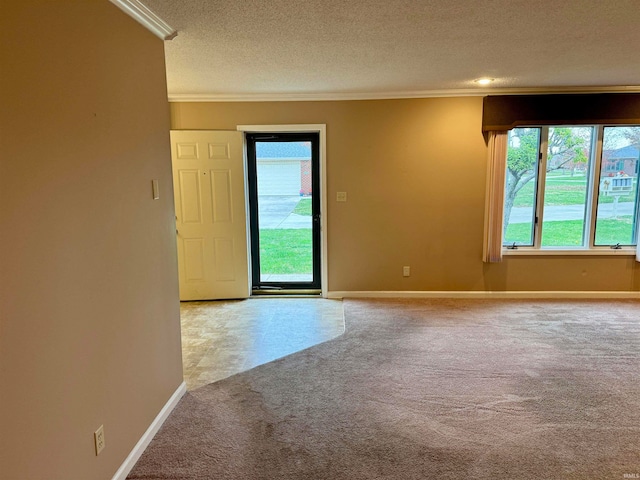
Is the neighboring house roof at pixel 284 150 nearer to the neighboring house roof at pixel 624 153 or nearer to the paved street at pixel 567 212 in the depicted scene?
the paved street at pixel 567 212

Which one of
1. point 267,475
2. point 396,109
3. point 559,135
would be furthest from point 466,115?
point 267,475

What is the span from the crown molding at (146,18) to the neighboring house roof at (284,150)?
217 cm

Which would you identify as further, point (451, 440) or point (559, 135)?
point (559, 135)

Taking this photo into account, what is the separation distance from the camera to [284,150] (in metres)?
4.56

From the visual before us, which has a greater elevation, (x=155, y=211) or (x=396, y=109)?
(x=396, y=109)

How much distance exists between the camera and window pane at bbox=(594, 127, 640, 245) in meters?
4.28

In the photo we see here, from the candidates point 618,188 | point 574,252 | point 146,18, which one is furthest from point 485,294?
point 146,18

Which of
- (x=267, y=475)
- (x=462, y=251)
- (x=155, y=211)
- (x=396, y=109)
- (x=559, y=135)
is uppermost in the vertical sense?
(x=396, y=109)

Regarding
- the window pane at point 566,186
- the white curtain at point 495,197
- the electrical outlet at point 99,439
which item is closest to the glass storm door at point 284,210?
the white curtain at point 495,197

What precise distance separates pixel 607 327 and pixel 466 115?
2468 mm

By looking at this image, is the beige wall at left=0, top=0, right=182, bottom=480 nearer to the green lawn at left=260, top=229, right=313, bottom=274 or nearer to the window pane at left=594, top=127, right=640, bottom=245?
the green lawn at left=260, top=229, right=313, bottom=274

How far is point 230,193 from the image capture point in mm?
4414

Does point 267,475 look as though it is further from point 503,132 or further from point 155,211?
point 503,132

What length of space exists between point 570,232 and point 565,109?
1.36 meters
